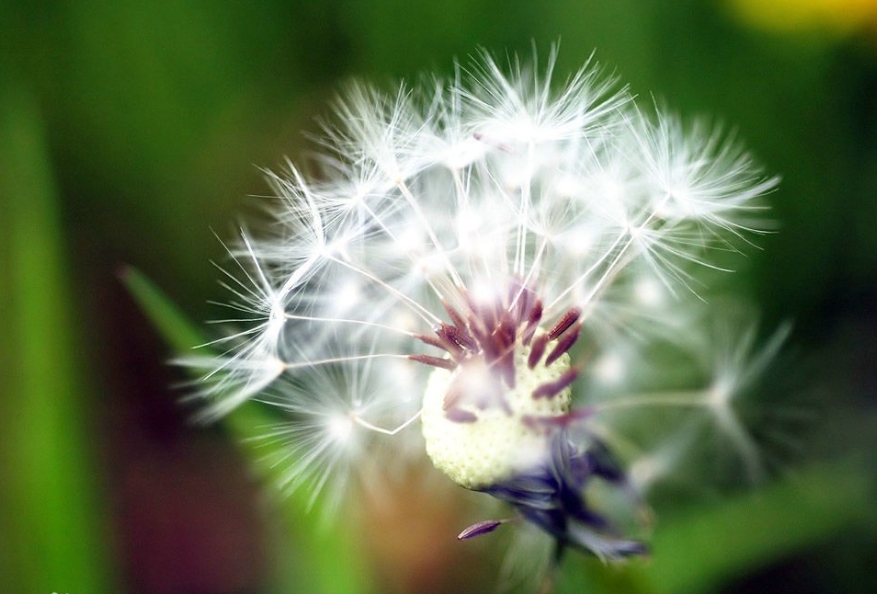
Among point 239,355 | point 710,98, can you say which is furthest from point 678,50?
point 239,355

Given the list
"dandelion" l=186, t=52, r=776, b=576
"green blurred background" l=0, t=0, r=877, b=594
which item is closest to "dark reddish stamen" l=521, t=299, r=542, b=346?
"dandelion" l=186, t=52, r=776, b=576

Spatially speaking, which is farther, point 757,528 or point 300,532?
point 757,528

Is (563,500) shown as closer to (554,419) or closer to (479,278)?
(554,419)

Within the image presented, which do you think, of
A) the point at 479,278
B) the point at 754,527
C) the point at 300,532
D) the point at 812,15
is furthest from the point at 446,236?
the point at 812,15

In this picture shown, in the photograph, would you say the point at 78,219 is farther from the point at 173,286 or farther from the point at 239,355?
the point at 239,355

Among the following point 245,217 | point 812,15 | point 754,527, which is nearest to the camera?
point 754,527

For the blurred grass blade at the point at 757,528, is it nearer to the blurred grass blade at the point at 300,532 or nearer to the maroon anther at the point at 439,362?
the blurred grass blade at the point at 300,532

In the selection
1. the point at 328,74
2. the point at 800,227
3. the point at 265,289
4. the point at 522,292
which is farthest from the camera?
the point at 328,74

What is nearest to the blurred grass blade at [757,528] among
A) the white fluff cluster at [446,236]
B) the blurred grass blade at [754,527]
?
the blurred grass blade at [754,527]
